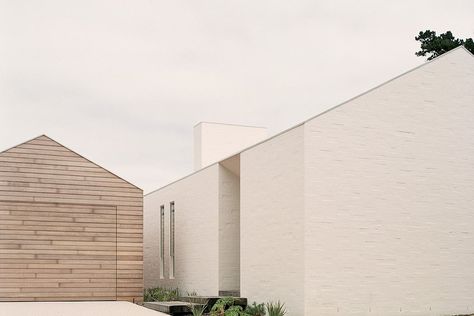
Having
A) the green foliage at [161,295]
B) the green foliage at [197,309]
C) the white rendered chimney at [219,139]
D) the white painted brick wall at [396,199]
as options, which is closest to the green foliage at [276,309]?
the white painted brick wall at [396,199]

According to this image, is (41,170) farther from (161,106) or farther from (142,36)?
(161,106)

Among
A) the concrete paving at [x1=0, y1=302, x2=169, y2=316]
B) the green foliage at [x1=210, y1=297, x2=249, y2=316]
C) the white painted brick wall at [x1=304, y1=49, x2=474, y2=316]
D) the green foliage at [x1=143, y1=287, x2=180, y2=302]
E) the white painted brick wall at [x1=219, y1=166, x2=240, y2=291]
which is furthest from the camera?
the green foliage at [x1=143, y1=287, x2=180, y2=302]

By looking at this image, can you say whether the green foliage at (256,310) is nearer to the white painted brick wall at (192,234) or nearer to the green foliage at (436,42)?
the white painted brick wall at (192,234)

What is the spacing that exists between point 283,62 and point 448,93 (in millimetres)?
7605

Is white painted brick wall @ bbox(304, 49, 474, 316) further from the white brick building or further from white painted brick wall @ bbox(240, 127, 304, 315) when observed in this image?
white painted brick wall @ bbox(240, 127, 304, 315)

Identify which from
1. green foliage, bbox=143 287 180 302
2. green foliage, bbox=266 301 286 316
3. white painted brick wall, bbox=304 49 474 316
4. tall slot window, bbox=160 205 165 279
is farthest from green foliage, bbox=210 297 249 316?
tall slot window, bbox=160 205 165 279

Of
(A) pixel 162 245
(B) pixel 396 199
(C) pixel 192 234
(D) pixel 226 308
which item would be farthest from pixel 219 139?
(B) pixel 396 199

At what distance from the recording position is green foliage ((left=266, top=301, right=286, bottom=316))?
1304cm

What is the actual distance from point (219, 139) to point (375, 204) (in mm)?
13728

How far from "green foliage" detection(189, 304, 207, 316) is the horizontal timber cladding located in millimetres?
4051

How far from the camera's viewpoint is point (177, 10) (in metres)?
19.0

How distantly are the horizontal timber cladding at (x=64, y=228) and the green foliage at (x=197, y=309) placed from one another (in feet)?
13.3

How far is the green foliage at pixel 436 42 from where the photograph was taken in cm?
2138

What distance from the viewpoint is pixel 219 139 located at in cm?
Answer: 2634
